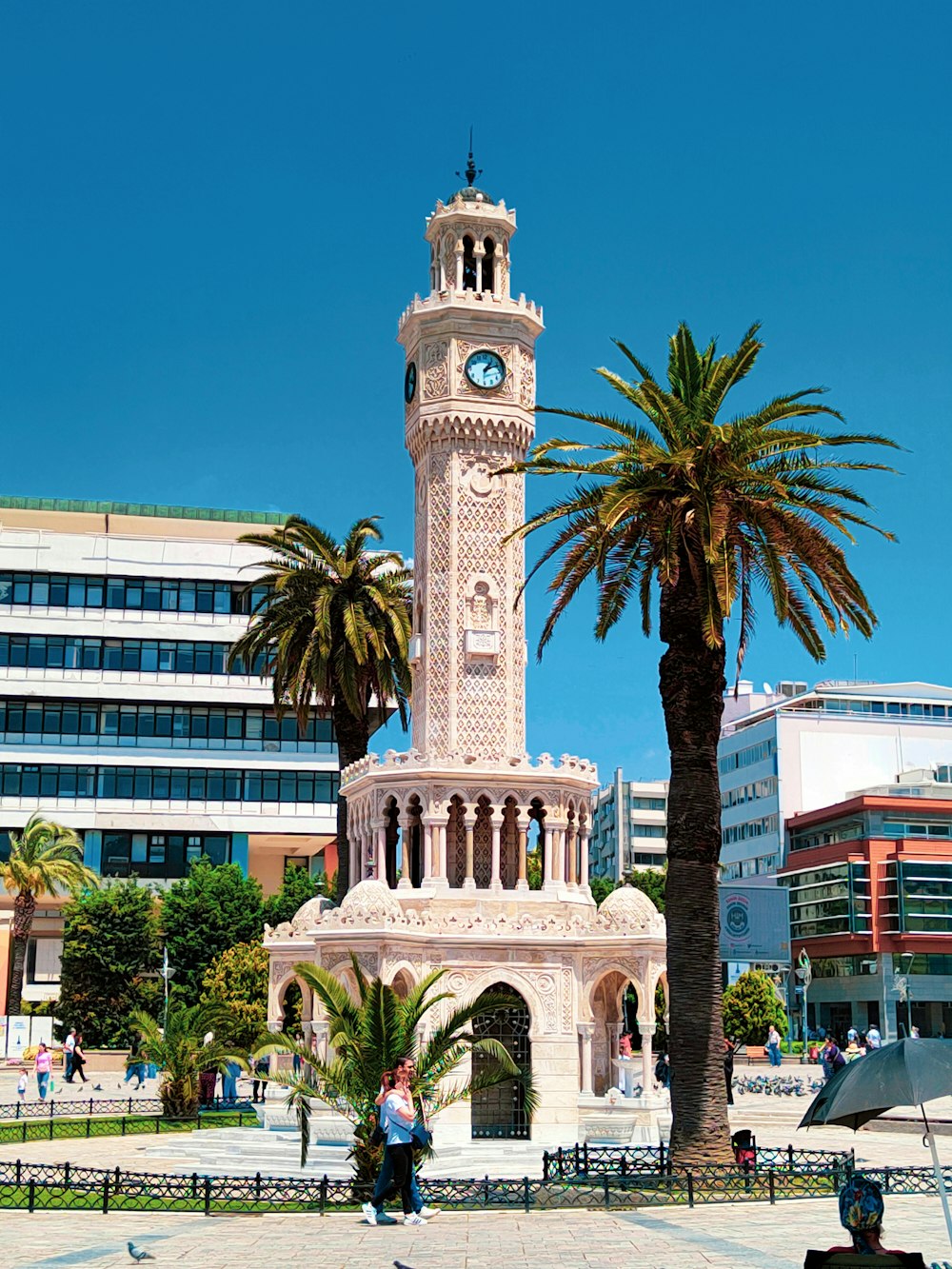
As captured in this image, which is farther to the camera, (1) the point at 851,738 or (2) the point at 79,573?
(1) the point at 851,738

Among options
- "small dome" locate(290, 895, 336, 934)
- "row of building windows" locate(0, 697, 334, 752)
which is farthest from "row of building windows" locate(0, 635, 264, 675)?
"small dome" locate(290, 895, 336, 934)

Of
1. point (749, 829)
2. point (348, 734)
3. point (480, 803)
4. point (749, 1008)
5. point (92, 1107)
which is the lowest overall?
point (92, 1107)

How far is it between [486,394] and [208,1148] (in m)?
20.3

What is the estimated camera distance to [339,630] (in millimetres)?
46438

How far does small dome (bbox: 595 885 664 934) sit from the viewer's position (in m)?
36.3

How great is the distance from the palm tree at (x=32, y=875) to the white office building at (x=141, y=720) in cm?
582

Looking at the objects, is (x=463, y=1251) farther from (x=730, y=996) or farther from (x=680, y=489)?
(x=730, y=996)

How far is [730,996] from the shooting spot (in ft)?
220

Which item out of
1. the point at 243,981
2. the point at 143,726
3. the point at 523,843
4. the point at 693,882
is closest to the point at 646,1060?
the point at 523,843

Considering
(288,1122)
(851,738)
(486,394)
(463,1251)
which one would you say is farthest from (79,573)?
(463,1251)

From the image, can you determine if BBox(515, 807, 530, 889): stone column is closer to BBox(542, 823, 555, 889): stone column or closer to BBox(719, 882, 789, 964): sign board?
BBox(542, 823, 555, 889): stone column

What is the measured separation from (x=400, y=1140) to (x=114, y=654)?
2485 inches

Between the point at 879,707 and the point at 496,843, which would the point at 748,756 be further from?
the point at 496,843

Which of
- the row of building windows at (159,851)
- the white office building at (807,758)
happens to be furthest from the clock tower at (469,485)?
the white office building at (807,758)
